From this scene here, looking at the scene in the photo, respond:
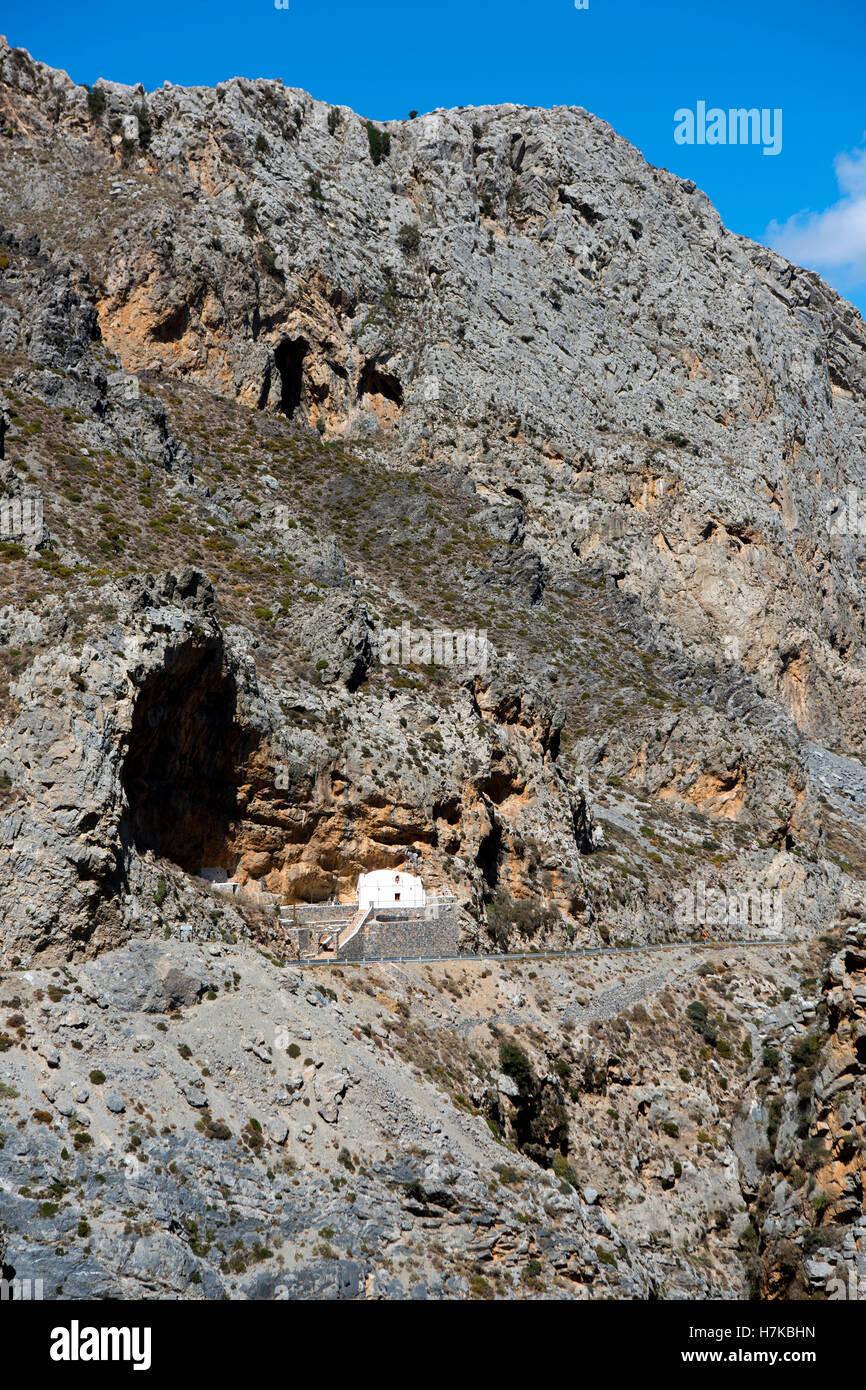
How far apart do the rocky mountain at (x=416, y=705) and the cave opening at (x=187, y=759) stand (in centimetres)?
16

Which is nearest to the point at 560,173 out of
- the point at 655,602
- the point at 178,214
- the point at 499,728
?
the point at 178,214

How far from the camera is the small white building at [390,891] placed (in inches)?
1657

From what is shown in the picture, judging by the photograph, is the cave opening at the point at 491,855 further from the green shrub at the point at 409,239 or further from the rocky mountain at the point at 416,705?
the green shrub at the point at 409,239

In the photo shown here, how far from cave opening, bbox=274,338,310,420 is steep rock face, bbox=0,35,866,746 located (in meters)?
0.18

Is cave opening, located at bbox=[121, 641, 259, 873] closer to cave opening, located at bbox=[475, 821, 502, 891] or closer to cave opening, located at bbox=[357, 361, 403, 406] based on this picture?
cave opening, located at bbox=[475, 821, 502, 891]

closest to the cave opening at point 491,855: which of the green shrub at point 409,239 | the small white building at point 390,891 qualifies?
the small white building at point 390,891

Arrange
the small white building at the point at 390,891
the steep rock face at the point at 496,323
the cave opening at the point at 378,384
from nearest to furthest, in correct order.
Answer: the small white building at the point at 390,891
the steep rock face at the point at 496,323
the cave opening at the point at 378,384

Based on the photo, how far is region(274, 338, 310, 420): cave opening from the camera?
260ft

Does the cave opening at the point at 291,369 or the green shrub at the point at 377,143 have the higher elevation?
the green shrub at the point at 377,143

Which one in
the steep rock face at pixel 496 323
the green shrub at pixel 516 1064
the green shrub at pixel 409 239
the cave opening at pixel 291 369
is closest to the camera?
the green shrub at pixel 516 1064

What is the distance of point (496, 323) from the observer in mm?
87062

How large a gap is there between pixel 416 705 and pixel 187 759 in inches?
448

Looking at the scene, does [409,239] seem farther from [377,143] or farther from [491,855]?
[491,855]
